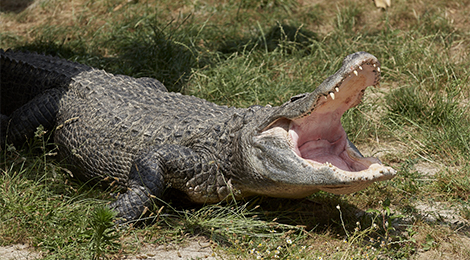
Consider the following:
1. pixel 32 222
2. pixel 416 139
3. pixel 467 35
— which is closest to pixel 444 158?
pixel 416 139

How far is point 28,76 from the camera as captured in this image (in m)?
5.26

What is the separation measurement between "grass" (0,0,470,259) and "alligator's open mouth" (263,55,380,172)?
0.40 m

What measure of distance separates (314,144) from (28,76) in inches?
127

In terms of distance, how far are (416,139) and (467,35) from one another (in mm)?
2739

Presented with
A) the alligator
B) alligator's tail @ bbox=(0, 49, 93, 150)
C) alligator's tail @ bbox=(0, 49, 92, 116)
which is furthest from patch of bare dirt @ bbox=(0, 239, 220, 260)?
alligator's tail @ bbox=(0, 49, 92, 116)

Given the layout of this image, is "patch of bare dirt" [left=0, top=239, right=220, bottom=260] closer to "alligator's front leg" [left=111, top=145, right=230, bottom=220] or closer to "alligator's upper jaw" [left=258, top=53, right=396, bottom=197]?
"alligator's front leg" [left=111, top=145, right=230, bottom=220]

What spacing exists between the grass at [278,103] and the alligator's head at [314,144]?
0.32m

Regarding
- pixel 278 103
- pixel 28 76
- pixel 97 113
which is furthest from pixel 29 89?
pixel 278 103

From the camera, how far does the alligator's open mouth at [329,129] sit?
10.7ft

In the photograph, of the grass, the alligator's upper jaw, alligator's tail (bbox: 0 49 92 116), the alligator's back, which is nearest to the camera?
the alligator's upper jaw

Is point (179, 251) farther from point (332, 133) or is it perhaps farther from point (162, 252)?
point (332, 133)

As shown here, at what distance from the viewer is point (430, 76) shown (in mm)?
5820

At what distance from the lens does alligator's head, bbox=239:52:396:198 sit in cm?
317

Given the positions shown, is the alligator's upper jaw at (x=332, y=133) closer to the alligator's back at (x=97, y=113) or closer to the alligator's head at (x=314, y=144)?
the alligator's head at (x=314, y=144)
